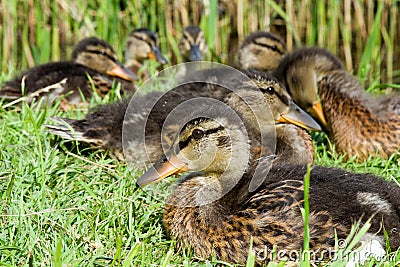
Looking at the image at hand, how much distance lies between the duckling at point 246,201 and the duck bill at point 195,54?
13.6ft

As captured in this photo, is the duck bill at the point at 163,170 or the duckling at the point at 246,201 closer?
the duckling at the point at 246,201

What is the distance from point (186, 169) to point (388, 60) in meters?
5.61

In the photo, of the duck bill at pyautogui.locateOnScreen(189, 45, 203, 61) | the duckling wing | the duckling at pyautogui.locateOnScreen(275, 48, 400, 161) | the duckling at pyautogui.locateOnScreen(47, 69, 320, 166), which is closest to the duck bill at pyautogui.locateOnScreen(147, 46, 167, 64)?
the duck bill at pyautogui.locateOnScreen(189, 45, 203, 61)

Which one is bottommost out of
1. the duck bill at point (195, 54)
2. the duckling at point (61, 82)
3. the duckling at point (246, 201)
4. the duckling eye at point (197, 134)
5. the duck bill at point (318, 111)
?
the duck bill at point (195, 54)

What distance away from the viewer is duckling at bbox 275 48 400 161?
Answer: 16.0 feet

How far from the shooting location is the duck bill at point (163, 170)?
363cm

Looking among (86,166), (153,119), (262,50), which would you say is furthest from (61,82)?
(262,50)

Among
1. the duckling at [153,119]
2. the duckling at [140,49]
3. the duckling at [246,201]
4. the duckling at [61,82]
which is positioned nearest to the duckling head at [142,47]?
the duckling at [140,49]

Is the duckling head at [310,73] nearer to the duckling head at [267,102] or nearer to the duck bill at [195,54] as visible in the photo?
the duckling head at [267,102]

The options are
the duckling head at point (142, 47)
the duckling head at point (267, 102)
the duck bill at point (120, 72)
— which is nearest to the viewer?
the duckling head at point (267, 102)

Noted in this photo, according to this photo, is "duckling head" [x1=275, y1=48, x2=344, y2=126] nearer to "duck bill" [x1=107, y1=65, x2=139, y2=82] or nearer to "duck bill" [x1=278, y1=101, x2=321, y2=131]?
"duck bill" [x1=278, y1=101, x2=321, y2=131]

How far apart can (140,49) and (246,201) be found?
4698 millimetres

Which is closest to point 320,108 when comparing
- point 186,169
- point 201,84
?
point 201,84

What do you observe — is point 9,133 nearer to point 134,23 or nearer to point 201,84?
point 201,84
